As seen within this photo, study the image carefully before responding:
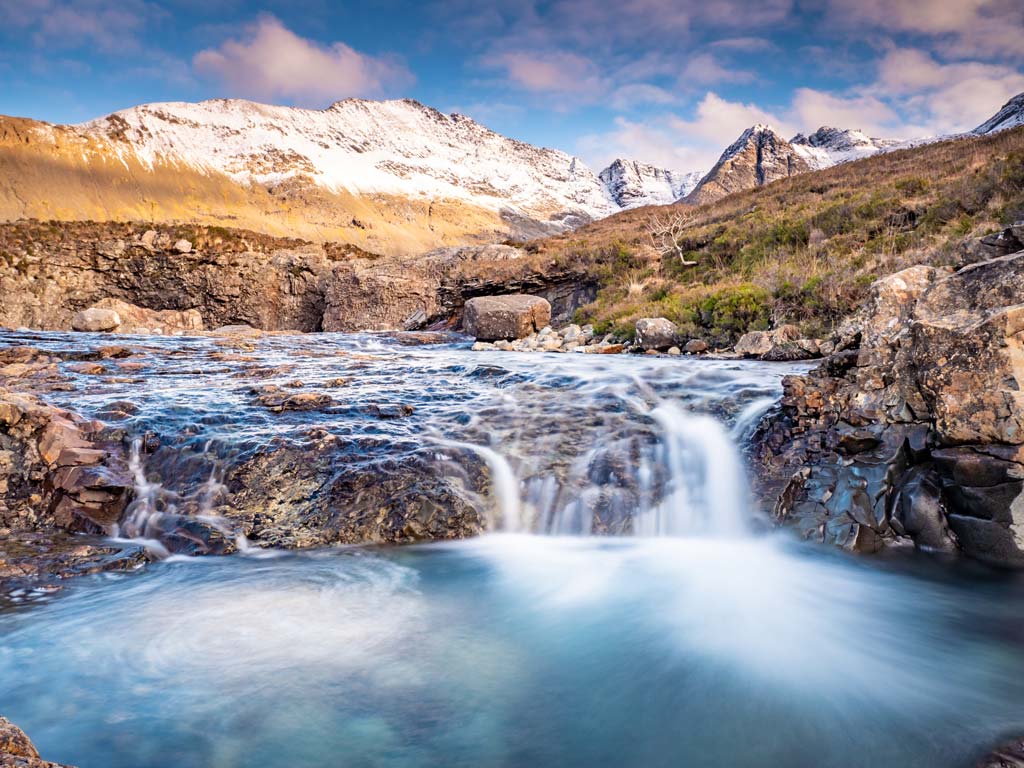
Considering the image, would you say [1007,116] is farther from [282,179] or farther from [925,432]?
[282,179]

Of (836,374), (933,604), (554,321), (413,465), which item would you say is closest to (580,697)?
(933,604)

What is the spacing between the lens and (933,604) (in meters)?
3.24

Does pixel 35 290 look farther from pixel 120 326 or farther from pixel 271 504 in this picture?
pixel 271 504

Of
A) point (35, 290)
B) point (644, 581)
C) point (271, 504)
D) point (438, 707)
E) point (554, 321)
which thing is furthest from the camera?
point (35, 290)

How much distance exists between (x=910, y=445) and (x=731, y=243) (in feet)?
46.3

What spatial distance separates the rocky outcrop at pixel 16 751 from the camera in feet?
Result: 3.89

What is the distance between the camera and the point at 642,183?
159 meters

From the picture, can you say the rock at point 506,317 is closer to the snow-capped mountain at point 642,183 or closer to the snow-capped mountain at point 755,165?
the snow-capped mountain at point 755,165

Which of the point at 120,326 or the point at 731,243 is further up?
the point at 731,243

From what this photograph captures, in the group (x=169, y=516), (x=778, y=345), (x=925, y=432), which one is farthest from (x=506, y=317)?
(x=925, y=432)

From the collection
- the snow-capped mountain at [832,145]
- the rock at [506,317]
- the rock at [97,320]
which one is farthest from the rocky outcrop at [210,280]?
the snow-capped mountain at [832,145]

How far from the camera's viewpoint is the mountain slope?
73.6 m

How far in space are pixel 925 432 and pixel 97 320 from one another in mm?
24707

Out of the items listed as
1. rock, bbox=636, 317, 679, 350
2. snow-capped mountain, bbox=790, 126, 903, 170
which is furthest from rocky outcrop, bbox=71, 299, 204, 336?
snow-capped mountain, bbox=790, 126, 903, 170
